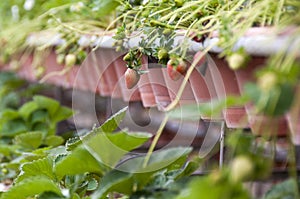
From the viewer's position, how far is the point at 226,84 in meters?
0.93

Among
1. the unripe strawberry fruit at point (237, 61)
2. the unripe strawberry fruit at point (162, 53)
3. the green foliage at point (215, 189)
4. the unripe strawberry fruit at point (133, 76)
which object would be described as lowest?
the unripe strawberry fruit at point (133, 76)

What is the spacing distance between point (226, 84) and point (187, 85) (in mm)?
127

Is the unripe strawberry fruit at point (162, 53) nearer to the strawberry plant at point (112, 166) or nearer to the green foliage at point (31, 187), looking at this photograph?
the strawberry plant at point (112, 166)

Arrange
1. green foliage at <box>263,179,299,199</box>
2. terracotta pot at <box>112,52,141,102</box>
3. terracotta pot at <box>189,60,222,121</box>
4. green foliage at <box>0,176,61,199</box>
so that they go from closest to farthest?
green foliage at <box>263,179,299,199</box> < green foliage at <box>0,176,61,199</box> < terracotta pot at <box>189,60,222,121</box> < terracotta pot at <box>112,52,141,102</box>

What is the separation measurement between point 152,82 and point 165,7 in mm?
165

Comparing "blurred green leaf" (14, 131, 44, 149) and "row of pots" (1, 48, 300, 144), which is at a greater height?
"row of pots" (1, 48, 300, 144)

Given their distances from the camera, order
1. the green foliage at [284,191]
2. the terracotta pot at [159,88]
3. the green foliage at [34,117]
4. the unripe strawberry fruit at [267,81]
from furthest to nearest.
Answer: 1. the green foliage at [34,117]
2. the terracotta pot at [159,88]
3. the green foliage at [284,191]
4. the unripe strawberry fruit at [267,81]

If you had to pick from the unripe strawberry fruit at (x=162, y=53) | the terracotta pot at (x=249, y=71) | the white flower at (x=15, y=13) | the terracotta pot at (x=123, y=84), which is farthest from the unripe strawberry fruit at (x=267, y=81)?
the white flower at (x=15, y=13)

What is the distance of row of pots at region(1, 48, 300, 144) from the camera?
856 millimetres

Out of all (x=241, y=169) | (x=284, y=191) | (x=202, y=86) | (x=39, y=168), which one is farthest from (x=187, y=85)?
(x=241, y=169)

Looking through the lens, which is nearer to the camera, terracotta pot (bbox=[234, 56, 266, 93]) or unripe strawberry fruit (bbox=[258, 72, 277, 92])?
unripe strawberry fruit (bbox=[258, 72, 277, 92])

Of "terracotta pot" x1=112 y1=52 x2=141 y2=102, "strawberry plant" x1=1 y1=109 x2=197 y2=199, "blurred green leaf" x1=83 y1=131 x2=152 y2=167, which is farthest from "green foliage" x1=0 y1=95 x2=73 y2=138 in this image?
"blurred green leaf" x1=83 y1=131 x2=152 y2=167

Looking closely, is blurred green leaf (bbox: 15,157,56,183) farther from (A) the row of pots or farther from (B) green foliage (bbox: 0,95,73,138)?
(B) green foliage (bbox: 0,95,73,138)

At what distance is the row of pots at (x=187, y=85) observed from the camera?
2.81 ft
